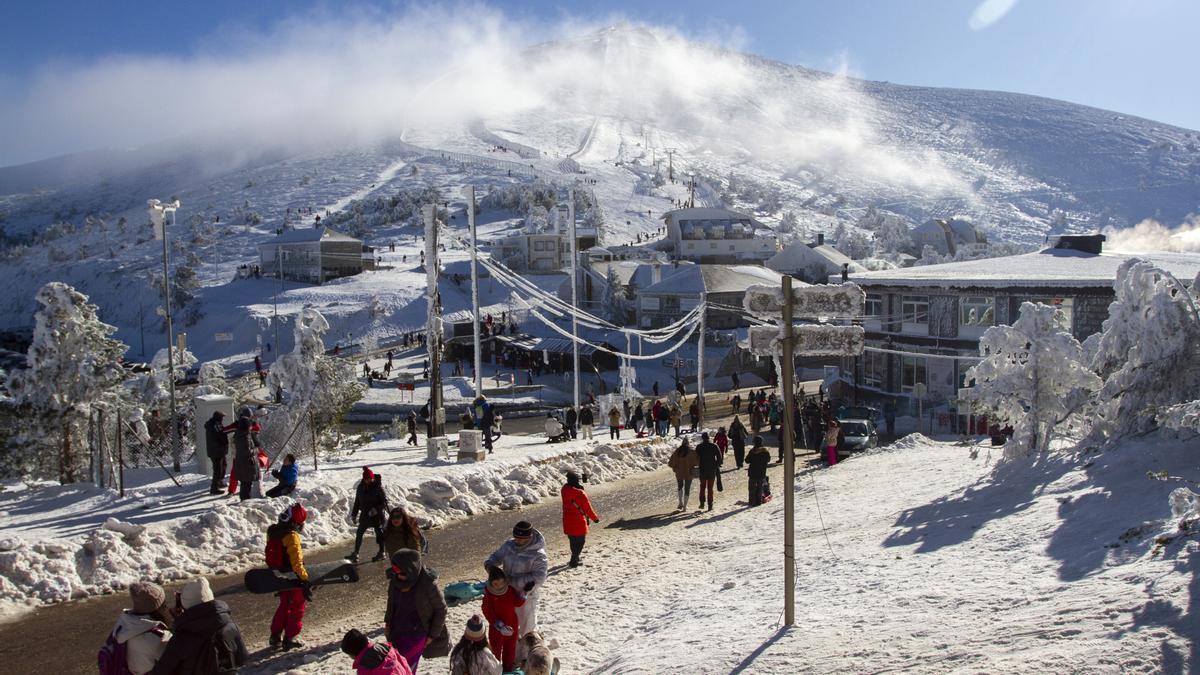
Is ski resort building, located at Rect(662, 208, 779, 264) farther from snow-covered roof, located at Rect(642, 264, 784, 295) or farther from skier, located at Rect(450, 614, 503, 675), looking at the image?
skier, located at Rect(450, 614, 503, 675)

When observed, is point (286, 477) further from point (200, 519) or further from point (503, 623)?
point (503, 623)

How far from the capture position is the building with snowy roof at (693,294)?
57.8 metres

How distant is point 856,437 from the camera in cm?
2255

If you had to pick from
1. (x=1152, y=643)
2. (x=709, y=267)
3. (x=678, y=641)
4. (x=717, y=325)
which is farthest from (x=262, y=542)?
(x=709, y=267)

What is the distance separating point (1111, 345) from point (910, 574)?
6678mm

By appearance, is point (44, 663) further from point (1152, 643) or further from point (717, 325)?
point (717, 325)

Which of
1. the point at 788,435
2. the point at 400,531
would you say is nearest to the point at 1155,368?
the point at 788,435

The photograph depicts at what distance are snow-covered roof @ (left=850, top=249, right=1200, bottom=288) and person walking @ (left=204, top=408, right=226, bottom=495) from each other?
989 inches

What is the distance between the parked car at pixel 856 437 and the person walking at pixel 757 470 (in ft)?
24.3

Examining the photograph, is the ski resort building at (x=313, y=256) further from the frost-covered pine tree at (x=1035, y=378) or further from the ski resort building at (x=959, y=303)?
the frost-covered pine tree at (x=1035, y=378)

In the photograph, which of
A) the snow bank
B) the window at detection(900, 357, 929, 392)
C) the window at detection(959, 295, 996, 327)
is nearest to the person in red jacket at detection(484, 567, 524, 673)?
the snow bank

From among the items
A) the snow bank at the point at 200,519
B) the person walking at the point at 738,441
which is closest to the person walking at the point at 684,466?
the snow bank at the point at 200,519

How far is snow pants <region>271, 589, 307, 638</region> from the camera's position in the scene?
879cm

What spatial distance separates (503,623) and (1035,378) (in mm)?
10203
